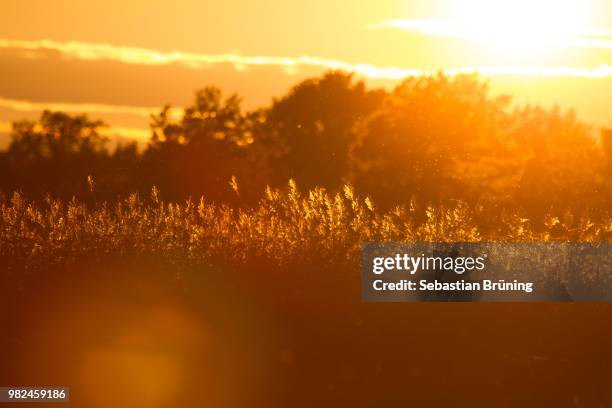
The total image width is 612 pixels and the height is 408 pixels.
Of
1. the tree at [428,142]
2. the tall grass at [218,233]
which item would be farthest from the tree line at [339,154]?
the tall grass at [218,233]

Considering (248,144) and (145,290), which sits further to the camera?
(248,144)

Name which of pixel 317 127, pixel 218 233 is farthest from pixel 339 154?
pixel 218 233

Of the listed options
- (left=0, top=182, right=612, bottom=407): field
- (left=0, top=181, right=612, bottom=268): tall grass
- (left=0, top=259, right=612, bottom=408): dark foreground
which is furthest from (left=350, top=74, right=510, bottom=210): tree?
(left=0, top=259, right=612, bottom=408): dark foreground

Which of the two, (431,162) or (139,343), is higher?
(431,162)

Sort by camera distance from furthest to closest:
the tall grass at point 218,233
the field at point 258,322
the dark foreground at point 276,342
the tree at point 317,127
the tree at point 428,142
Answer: the tree at point 317,127, the tree at point 428,142, the tall grass at point 218,233, the field at point 258,322, the dark foreground at point 276,342

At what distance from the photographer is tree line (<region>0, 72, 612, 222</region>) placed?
156 ft

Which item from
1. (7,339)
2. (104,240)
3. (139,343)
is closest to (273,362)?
(139,343)

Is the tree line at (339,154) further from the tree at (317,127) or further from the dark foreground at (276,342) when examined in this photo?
the dark foreground at (276,342)

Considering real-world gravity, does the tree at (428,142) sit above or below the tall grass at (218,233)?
above

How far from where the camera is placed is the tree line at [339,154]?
4766 centimetres

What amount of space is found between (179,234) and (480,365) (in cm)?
449

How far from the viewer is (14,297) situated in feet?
38.7

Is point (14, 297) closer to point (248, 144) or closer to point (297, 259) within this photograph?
point (297, 259)

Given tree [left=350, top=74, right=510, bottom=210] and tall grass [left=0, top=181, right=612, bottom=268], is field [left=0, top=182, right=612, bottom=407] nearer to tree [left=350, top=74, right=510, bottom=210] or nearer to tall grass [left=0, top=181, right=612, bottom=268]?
tall grass [left=0, top=181, right=612, bottom=268]
